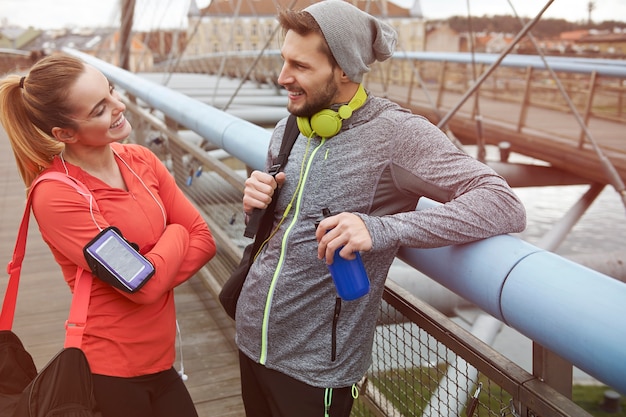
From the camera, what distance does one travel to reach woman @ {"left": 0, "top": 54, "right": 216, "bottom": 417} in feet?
4.78

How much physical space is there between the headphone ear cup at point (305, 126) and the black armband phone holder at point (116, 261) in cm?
43

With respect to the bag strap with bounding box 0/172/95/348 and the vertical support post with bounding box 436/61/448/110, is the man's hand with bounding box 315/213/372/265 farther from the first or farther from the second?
the vertical support post with bounding box 436/61/448/110

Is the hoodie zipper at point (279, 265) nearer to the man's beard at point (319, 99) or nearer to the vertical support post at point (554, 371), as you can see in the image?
the man's beard at point (319, 99)

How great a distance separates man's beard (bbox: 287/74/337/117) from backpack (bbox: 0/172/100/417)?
19.7 inches

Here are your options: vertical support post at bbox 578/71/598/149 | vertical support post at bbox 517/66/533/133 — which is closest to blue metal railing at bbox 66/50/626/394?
vertical support post at bbox 578/71/598/149

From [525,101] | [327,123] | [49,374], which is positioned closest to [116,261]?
[49,374]

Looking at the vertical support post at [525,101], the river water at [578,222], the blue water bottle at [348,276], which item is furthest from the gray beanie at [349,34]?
the river water at [578,222]

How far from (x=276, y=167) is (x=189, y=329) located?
1.91 m

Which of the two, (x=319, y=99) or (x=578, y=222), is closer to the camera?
(x=319, y=99)

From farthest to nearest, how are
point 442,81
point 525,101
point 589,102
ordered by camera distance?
point 442,81, point 525,101, point 589,102

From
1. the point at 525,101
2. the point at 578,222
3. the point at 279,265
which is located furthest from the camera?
the point at 578,222

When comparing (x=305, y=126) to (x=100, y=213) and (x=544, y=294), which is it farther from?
(x=544, y=294)

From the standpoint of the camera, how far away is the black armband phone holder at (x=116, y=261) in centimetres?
139

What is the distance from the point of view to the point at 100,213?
1.49 metres
